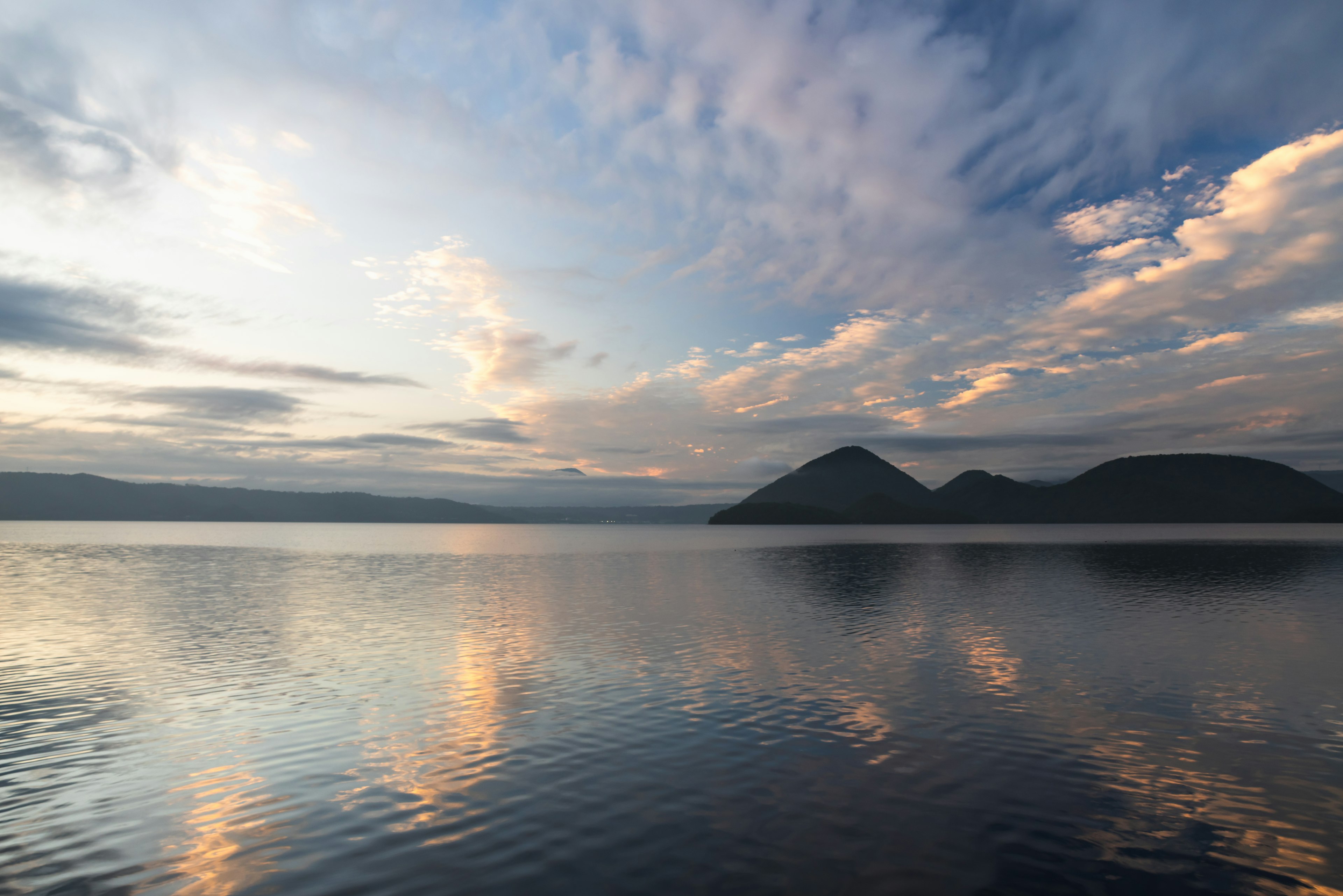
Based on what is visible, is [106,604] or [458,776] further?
[106,604]

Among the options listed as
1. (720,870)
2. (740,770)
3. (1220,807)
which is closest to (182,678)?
(740,770)

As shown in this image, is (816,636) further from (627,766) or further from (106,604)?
(106,604)

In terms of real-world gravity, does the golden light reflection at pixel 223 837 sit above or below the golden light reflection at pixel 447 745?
above

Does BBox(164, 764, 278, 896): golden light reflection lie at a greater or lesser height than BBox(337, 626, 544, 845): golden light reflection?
greater

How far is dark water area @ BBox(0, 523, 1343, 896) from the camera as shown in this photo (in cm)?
1452

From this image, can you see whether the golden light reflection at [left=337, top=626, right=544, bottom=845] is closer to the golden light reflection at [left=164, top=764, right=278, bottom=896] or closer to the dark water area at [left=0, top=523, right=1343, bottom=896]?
the dark water area at [left=0, top=523, right=1343, bottom=896]

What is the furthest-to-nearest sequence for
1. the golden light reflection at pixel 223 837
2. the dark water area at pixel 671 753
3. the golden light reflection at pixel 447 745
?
the golden light reflection at pixel 447 745, the dark water area at pixel 671 753, the golden light reflection at pixel 223 837

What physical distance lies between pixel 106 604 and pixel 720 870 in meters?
73.0

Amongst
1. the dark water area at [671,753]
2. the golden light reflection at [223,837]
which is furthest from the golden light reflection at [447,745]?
the golden light reflection at [223,837]

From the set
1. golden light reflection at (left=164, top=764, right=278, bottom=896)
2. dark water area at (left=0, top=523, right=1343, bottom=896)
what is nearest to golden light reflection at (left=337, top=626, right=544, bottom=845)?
dark water area at (left=0, top=523, right=1343, bottom=896)

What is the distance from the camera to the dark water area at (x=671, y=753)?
14.5 meters

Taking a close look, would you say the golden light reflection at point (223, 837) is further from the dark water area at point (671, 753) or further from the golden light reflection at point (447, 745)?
the golden light reflection at point (447, 745)

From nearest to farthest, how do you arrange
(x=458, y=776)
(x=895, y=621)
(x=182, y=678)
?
(x=458, y=776) → (x=182, y=678) → (x=895, y=621)

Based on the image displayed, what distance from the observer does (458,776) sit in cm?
2009
